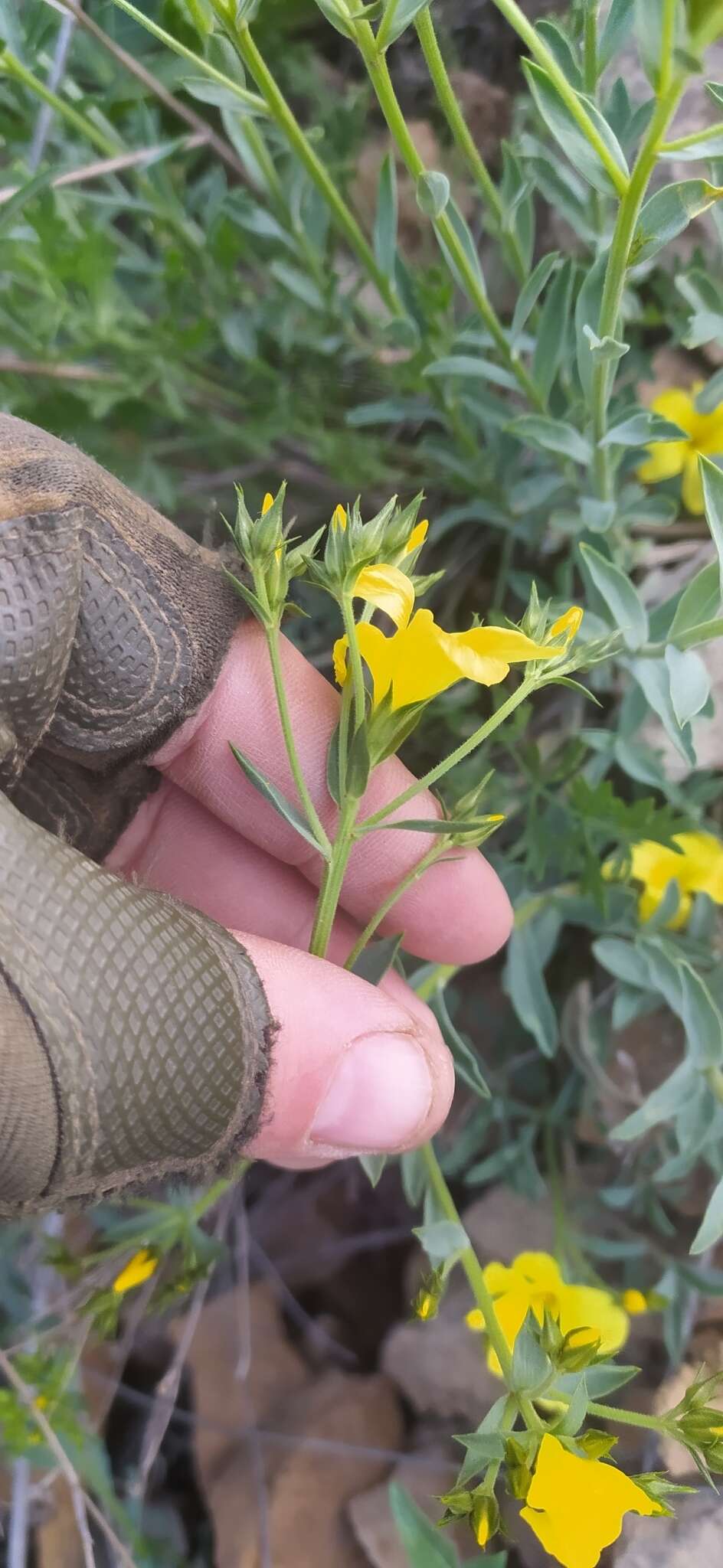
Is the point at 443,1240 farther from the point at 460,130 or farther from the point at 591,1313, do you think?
the point at 460,130

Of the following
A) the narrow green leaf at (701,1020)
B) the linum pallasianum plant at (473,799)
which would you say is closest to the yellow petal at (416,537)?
the linum pallasianum plant at (473,799)

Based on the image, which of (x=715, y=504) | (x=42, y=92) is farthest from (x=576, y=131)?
(x=42, y=92)

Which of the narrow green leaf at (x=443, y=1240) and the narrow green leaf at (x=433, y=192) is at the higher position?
the narrow green leaf at (x=433, y=192)

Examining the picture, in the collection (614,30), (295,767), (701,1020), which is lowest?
(701,1020)

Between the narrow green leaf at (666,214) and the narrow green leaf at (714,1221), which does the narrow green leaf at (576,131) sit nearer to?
the narrow green leaf at (666,214)

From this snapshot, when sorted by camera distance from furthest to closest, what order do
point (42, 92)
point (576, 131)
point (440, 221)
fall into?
1. point (42, 92)
2. point (440, 221)
3. point (576, 131)
